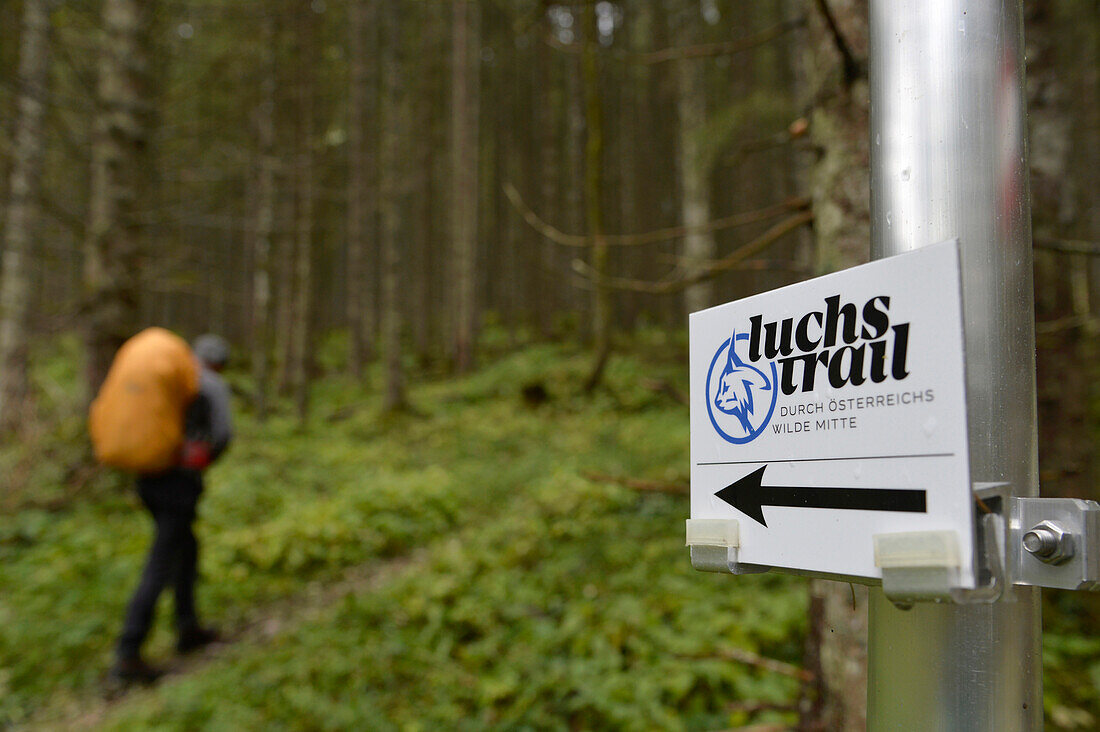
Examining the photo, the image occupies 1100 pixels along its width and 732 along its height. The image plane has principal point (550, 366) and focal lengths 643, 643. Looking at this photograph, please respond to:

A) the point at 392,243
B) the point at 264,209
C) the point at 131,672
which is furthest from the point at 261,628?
the point at 264,209

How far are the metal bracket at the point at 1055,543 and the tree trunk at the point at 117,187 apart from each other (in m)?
8.03

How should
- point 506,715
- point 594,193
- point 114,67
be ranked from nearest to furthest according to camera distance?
1. point 506,715
2. point 114,67
3. point 594,193

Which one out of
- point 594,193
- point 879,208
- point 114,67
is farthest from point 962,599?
point 594,193

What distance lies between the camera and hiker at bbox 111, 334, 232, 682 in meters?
4.17

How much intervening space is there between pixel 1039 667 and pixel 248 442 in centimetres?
1111

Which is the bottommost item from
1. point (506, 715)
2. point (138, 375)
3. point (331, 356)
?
point (506, 715)

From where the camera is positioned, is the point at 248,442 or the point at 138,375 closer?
the point at 138,375

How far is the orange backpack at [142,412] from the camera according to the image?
4.20 metres

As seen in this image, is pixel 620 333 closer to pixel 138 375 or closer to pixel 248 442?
pixel 248 442

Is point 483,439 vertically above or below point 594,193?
below

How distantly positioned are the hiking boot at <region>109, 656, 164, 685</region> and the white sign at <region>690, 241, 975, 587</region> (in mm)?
4641

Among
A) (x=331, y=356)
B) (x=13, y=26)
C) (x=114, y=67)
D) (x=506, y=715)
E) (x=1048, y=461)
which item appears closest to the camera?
(x=1048, y=461)

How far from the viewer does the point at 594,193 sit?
991 cm

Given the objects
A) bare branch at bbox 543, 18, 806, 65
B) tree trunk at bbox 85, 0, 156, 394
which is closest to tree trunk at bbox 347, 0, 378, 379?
tree trunk at bbox 85, 0, 156, 394
